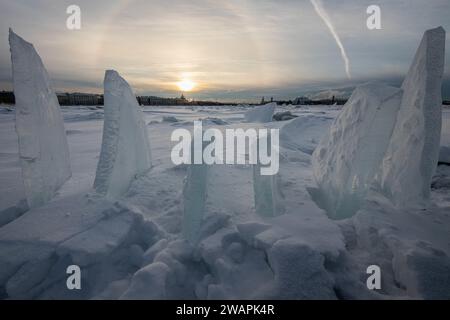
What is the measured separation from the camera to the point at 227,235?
7.11 feet

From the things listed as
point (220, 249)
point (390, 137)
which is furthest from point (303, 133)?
point (220, 249)

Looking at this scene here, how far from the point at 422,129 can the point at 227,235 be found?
7.10 ft

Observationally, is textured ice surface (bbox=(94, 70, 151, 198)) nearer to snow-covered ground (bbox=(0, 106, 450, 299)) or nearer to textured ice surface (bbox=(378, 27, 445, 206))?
snow-covered ground (bbox=(0, 106, 450, 299))

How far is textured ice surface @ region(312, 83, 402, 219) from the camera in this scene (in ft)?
7.68

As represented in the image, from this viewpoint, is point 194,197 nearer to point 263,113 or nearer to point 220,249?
point 220,249

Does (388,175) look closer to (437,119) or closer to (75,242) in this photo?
(437,119)

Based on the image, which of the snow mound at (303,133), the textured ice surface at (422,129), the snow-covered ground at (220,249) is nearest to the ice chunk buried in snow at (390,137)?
the textured ice surface at (422,129)

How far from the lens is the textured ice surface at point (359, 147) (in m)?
2.34

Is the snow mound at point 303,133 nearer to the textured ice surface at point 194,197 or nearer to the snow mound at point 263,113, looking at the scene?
the snow mound at point 263,113

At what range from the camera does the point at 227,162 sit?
3883 mm

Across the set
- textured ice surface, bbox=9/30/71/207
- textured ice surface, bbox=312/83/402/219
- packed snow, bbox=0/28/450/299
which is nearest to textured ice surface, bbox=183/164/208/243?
packed snow, bbox=0/28/450/299

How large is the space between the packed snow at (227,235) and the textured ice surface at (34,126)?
0.67 feet

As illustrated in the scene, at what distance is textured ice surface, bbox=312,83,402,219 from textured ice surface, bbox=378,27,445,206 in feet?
1.43

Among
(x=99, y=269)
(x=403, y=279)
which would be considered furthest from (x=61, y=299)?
(x=403, y=279)
